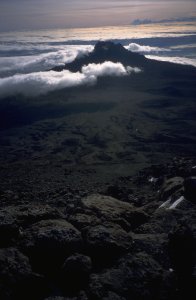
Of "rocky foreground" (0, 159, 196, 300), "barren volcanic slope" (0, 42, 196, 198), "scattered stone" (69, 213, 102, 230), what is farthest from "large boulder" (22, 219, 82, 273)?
"barren volcanic slope" (0, 42, 196, 198)

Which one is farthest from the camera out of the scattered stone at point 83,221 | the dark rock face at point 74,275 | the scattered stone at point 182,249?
the scattered stone at point 83,221

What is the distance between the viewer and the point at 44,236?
48.9 ft

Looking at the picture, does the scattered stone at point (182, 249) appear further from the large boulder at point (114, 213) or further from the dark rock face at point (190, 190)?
the dark rock face at point (190, 190)

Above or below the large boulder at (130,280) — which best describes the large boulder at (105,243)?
above

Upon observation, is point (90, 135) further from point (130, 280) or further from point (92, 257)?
point (130, 280)

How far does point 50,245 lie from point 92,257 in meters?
1.62

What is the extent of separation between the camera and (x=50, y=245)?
14.7 meters

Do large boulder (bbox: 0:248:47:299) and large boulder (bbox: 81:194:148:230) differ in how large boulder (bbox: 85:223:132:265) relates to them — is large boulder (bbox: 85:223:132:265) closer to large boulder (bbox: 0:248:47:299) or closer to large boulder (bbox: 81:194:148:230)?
large boulder (bbox: 81:194:148:230)

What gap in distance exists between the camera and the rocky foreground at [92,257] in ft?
44.1

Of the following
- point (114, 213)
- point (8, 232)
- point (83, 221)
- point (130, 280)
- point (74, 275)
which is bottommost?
point (130, 280)

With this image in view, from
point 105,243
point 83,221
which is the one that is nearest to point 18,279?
point 105,243

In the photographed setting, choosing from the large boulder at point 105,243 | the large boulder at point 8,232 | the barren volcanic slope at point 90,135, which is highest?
the large boulder at point 8,232

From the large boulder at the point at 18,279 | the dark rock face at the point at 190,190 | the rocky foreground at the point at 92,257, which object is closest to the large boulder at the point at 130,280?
the rocky foreground at the point at 92,257

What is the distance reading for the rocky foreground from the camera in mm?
13438
